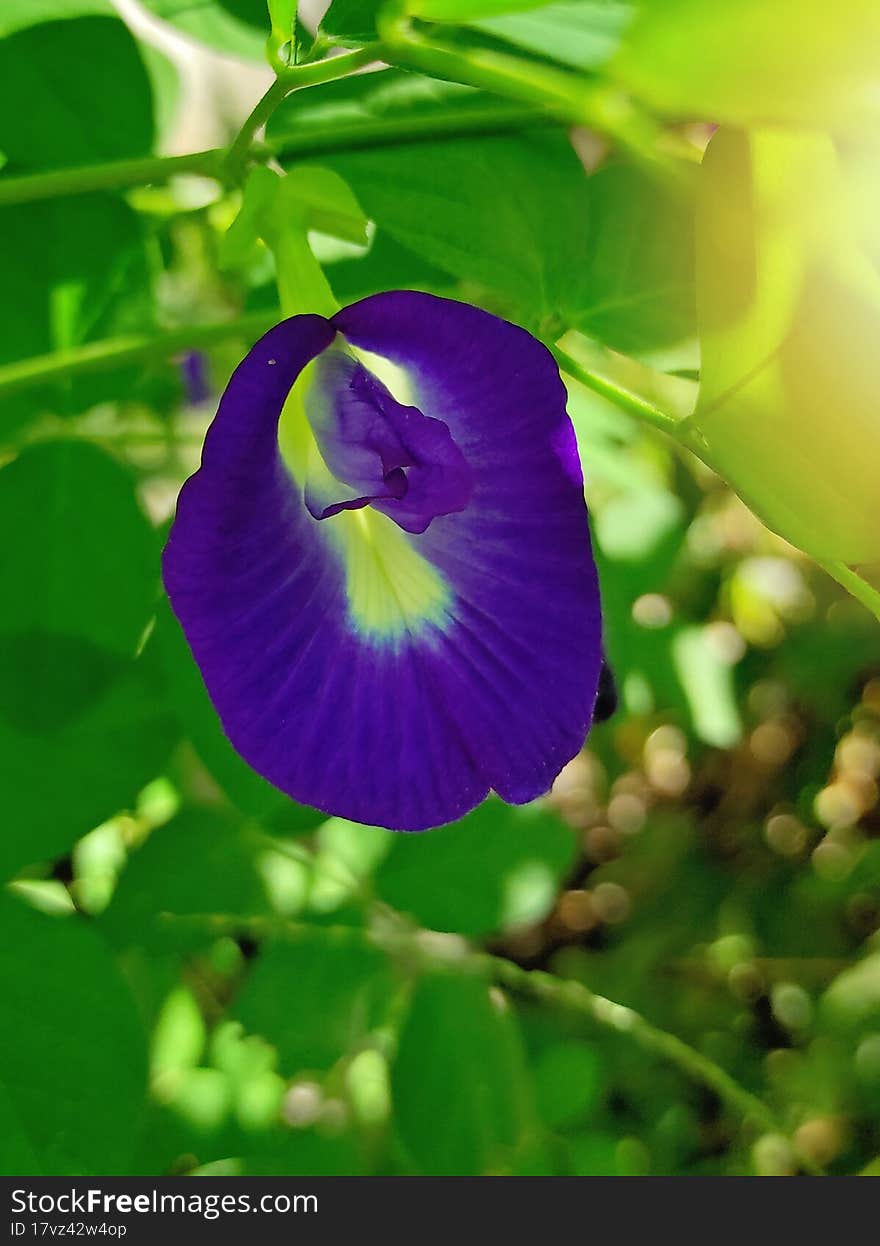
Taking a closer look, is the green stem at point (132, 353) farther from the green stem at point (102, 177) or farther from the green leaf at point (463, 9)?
the green leaf at point (463, 9)

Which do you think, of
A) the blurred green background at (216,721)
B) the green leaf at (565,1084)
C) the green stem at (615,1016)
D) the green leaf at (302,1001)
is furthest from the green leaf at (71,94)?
the green leaf at (565,1084)

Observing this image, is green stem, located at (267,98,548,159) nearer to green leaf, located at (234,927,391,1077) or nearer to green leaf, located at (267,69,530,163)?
green leaf, located at (267,69,530,163)

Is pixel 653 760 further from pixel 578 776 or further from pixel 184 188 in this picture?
pixel 184 188

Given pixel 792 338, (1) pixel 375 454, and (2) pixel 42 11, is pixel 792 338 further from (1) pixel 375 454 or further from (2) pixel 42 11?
(2) pixel 42 11

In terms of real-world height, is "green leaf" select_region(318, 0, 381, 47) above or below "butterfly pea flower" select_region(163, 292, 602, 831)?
above

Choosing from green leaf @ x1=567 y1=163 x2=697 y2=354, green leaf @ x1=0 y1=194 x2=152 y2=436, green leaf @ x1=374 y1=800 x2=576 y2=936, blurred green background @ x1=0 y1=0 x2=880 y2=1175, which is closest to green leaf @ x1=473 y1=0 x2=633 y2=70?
blurred green background @ x1=0 y1=0 x2=880 y2=1175

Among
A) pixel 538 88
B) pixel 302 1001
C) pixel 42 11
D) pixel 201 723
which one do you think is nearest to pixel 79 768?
pixel 201 723
